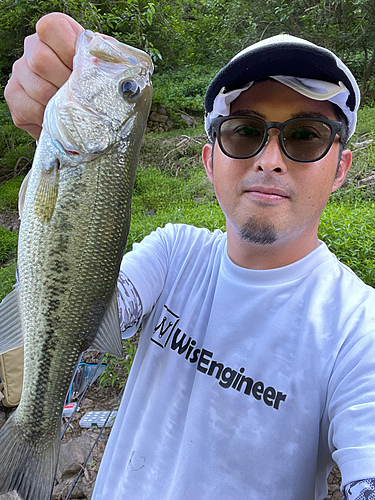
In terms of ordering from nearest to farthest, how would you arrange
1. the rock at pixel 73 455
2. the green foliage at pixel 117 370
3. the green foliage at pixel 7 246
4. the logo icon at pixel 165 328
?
the logo icon at pixel 165 328 → the rock at pixel 73 455 → the green foliage at pixel 117 370 → the green foliage at pixel 7 246

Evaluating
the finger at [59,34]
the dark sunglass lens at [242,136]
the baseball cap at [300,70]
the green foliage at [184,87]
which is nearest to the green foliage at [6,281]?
the finger at [59,34]

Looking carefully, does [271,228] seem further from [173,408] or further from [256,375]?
[173,408]

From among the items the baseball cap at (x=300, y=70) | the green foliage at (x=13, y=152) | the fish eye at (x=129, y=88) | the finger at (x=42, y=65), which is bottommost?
the finger at (x=42, y=65)

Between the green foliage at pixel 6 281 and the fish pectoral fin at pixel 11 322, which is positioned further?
the green foliage at pixel 6 281

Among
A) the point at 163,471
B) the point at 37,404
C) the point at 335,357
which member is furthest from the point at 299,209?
the point at 37,404

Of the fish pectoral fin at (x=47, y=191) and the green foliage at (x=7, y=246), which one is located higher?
the green foliage at (x=7, y=246)

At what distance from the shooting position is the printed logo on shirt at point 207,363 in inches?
50.8

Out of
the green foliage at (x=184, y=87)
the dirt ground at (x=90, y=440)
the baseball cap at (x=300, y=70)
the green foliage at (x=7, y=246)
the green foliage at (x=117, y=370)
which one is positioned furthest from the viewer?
the green foliage at (x=184, y=87)

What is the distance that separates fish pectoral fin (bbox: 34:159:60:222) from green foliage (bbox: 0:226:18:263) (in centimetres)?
745

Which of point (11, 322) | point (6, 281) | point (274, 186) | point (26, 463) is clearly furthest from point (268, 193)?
point (6, 281)

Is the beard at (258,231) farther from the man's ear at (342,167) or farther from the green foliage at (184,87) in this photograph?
the green foliage at (184,87)

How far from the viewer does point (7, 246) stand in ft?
27.9

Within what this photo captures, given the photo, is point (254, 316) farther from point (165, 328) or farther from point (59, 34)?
point (59, 34)

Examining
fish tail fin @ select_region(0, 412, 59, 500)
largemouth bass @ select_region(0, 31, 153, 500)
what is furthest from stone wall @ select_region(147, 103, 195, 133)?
fish tail fin @ select_region(0, 412, 59, 500)
